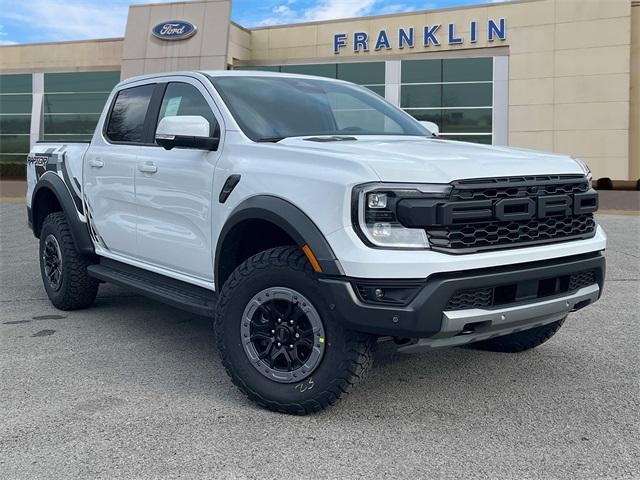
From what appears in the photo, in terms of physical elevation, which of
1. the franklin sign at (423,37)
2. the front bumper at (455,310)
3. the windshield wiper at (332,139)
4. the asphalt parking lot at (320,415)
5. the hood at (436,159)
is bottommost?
the asphalt parking lot at (320,415)

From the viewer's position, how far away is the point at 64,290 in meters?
5.95

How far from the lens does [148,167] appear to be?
4707 millimetres

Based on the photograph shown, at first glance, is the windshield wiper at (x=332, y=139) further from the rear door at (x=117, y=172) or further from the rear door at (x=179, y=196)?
the rear door at (x=117, y=172)

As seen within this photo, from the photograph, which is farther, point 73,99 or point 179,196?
point 73,99

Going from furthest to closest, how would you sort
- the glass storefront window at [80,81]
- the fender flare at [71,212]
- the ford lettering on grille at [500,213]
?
1. the glass storefront window at [80,81]
2. the fender flare at [71,212]
3. the ford lettering on grille at [500,213]

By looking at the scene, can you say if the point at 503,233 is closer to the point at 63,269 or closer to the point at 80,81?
the point at 63,269

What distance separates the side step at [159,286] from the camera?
4.19 m

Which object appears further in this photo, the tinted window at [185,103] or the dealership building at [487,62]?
the dealership building at [487,62]

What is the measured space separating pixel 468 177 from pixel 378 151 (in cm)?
50

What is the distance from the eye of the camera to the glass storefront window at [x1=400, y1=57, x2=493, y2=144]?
32.1 meters

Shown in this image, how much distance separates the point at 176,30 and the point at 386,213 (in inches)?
1341

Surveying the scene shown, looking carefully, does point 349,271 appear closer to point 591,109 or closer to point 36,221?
point 36,221

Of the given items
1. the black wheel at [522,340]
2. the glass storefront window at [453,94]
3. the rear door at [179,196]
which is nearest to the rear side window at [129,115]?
the rear door at [179,196]

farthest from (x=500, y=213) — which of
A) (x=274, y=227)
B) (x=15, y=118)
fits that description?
(x=15, y=118)
